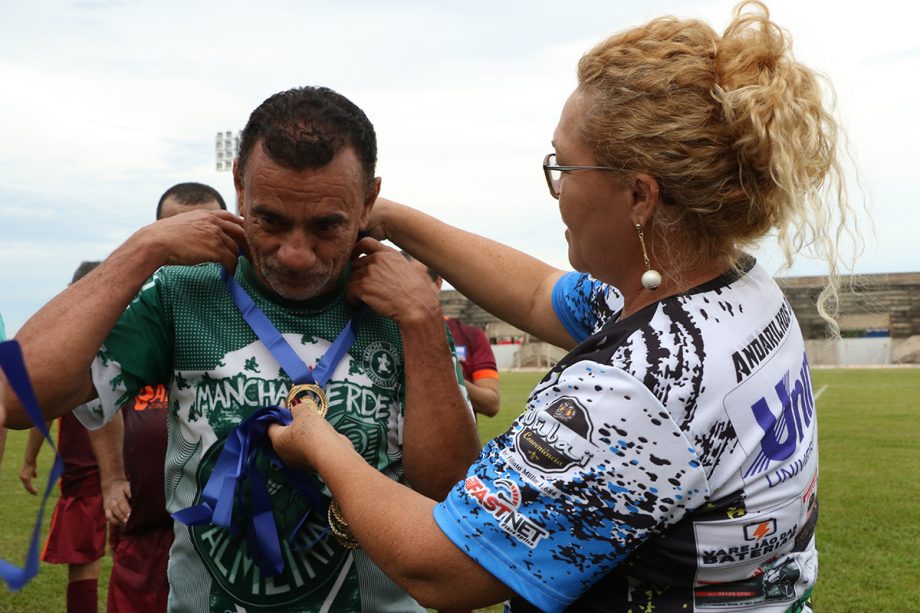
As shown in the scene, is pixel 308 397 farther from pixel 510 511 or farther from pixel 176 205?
pixel 176 205

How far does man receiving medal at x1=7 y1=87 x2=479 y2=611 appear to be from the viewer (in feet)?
8.50

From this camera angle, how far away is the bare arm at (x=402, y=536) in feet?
6.72

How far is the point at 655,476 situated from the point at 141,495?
367 centimetres

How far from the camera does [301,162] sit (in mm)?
2588

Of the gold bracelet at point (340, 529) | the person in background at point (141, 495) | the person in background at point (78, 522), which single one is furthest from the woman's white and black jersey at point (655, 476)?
the person in background at point (78, 522)

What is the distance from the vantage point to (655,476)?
194 centimetres

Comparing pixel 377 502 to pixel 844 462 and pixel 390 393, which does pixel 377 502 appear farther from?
pixel 844 462

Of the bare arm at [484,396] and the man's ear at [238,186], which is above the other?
the man's ear at [238,186]

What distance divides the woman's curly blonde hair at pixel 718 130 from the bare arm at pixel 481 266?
1.02 meters

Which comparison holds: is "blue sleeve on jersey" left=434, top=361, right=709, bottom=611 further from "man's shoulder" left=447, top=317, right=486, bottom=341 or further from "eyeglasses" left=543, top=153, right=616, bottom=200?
"man's shoulder" left=447, top=317, right=486, bottom=341

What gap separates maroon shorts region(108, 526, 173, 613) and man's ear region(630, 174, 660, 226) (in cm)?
348

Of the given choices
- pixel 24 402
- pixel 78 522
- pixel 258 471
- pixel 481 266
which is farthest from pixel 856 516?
pixel 24 402

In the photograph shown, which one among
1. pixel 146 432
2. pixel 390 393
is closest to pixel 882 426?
pixel 146 432

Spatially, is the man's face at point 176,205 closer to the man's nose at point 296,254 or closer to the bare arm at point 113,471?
the bare arm at point 113,471
